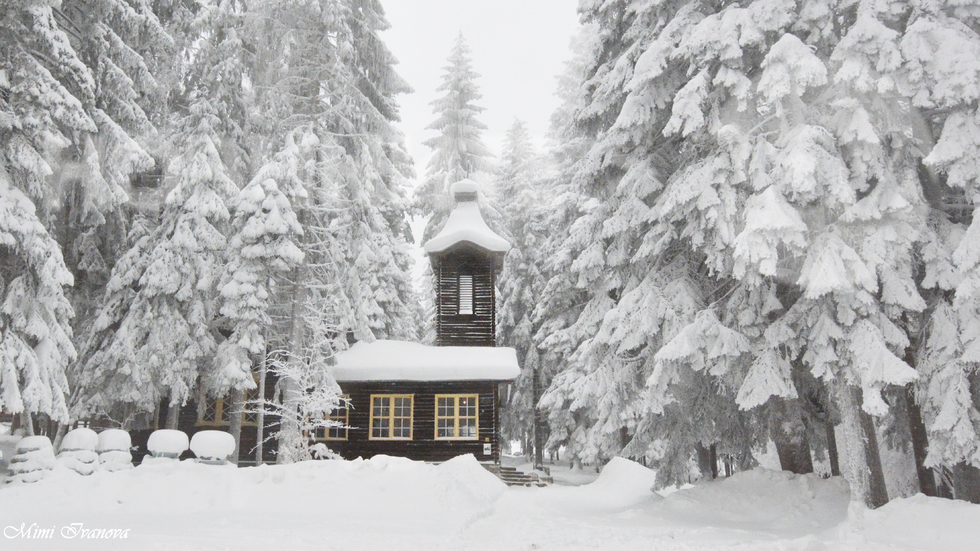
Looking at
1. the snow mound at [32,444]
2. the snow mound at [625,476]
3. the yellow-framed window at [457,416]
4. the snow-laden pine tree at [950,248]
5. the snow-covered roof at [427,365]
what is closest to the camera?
the snow-laden pine tree at [950,248]

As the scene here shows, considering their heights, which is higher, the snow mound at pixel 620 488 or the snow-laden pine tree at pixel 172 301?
the snow-laden pine tree at pixel 172 301

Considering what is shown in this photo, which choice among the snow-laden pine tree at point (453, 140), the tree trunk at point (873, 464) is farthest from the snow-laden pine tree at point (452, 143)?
the tree trunk at point (873, 464)

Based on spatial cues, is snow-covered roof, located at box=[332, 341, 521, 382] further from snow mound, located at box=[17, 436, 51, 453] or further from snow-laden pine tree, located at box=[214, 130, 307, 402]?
snow mound, located at box=[17, 436, 51, 453]

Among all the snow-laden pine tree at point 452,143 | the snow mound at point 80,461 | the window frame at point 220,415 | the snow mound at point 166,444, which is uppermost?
the snow-laden pine tree at point 452,143

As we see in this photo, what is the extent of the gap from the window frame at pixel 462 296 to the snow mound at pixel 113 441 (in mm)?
11555

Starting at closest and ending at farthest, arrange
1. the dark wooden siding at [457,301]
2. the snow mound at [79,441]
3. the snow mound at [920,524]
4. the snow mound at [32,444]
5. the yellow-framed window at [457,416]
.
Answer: the snow mound at [920,524] < the snow mound at [32,444] < the snow mound at [79,441] < the yellow-framed window at [457,416] < the dark wooden siding at [457,301]

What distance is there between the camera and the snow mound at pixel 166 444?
11648 millimetres

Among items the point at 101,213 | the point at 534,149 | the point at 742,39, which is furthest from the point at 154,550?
the point at 534,149

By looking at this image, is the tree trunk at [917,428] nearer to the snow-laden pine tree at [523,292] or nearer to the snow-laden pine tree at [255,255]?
the snow-laden pine tree at [255,255]

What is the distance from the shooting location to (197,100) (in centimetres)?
1870

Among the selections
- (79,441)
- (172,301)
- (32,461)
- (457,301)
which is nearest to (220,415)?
(172,301)

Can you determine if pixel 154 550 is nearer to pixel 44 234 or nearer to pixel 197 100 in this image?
pixel 44 234

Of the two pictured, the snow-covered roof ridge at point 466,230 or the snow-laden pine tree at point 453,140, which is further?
the snow-laden pine tree at point 453,140

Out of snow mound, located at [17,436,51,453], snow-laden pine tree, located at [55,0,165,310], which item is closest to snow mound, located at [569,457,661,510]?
snow mound, located at [17,436,51,453]
